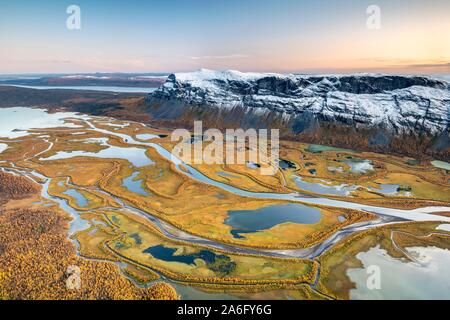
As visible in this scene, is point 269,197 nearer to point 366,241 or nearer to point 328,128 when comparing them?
point 366,241

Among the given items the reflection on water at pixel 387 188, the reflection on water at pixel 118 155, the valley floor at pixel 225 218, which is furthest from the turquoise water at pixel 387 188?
the reflection on water at pixel 118 155

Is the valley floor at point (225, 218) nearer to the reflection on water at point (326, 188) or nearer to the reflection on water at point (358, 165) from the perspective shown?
the reflection on water at point (326, 188)

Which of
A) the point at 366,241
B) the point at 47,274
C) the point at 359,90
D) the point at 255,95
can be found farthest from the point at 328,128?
the point at 47,274

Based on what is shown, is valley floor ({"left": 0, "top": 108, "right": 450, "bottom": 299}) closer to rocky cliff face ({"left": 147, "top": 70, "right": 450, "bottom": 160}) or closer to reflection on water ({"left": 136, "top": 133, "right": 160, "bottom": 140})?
rocky cliff face ({"left": 147, "top": 70, "right": 450, "bottom": 160})

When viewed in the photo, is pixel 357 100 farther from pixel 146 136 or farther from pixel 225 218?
pixel 225 218

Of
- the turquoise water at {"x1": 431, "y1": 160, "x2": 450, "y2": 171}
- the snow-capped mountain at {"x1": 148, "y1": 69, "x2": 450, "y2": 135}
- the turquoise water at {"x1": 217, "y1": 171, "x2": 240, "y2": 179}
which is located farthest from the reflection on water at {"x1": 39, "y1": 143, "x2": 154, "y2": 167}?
the turquoise water at {"x1": 431, "y1": 160, "x2": 450, "y2": 171}

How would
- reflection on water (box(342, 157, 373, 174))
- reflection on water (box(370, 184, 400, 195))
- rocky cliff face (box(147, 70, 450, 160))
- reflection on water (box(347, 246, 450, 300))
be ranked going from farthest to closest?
rocky cliff face (box(147, 70, 450, 160))
reflection on water (box(342, 157, 373, 174))
reflection on water (box(370, 184, 400, 195))
reflection on water (box(347, 246, 450, 300))
